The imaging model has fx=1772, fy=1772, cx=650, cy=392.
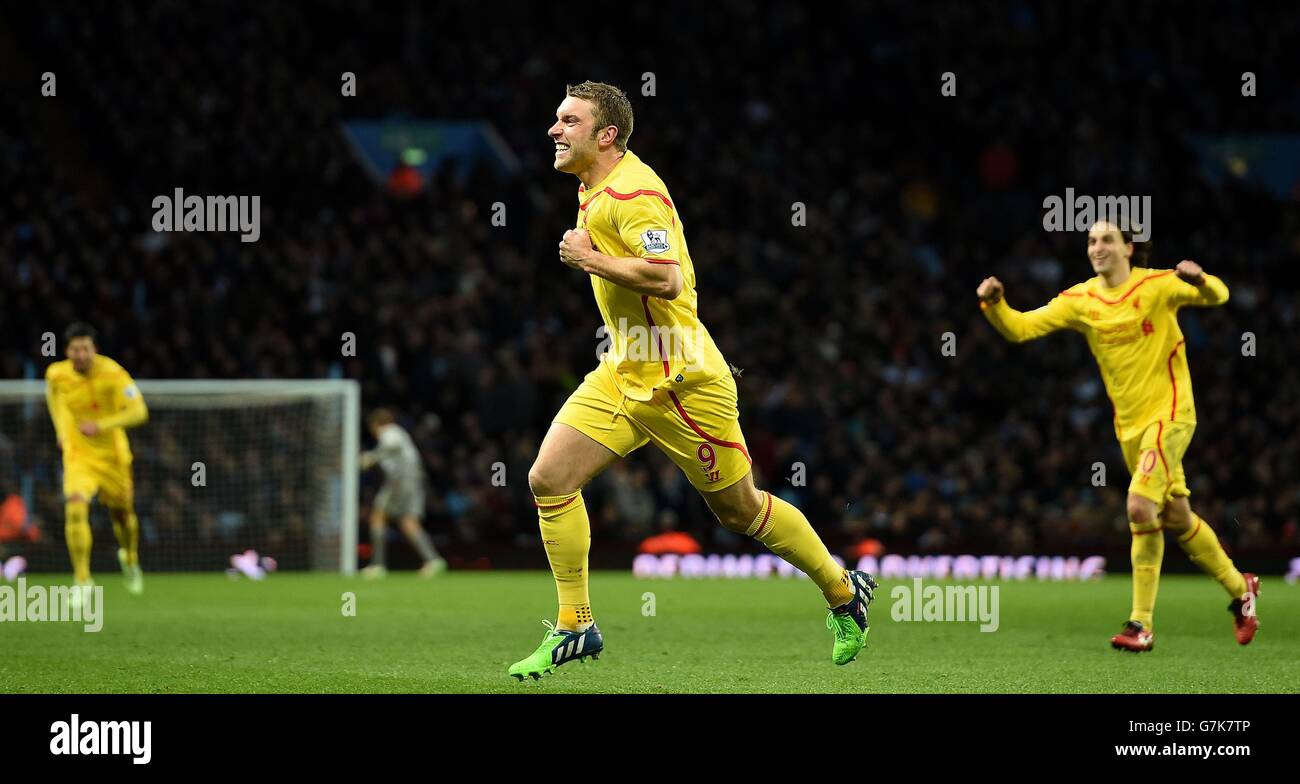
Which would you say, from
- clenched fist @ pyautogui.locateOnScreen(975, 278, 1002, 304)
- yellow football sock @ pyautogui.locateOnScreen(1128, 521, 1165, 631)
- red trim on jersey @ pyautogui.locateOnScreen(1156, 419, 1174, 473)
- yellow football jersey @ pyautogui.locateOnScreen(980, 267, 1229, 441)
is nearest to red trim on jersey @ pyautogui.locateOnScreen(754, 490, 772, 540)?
clenched fist @ pyautogui.locateOnScreen(975, 278, 1002, 304)

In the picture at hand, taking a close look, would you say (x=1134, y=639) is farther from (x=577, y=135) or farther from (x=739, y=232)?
(x=739, y=232)

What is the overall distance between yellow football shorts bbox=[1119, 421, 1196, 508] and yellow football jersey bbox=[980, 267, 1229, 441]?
2.8 inches

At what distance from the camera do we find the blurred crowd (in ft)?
64.3

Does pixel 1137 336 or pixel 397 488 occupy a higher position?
pixel 1137 336

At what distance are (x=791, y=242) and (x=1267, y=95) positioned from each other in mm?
7922

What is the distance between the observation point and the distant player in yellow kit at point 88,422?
13938 mm

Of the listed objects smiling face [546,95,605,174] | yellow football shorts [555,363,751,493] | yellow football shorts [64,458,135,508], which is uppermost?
smiling face [546,95,605,174]

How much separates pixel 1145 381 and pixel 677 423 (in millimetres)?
3564

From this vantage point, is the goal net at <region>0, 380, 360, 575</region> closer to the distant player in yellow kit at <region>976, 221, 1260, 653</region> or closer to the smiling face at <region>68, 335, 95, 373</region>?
the smiling face at <region>68, 335, 95, 373</region>

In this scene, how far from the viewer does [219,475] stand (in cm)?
1933

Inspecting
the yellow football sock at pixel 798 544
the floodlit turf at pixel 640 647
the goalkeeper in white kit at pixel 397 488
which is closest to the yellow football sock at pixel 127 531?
the floodlit turf at pixel 640 647

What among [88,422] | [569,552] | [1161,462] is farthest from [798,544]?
[88,422]

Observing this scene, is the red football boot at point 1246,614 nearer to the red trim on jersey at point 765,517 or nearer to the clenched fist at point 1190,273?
the clenched fist at point 1190,273
